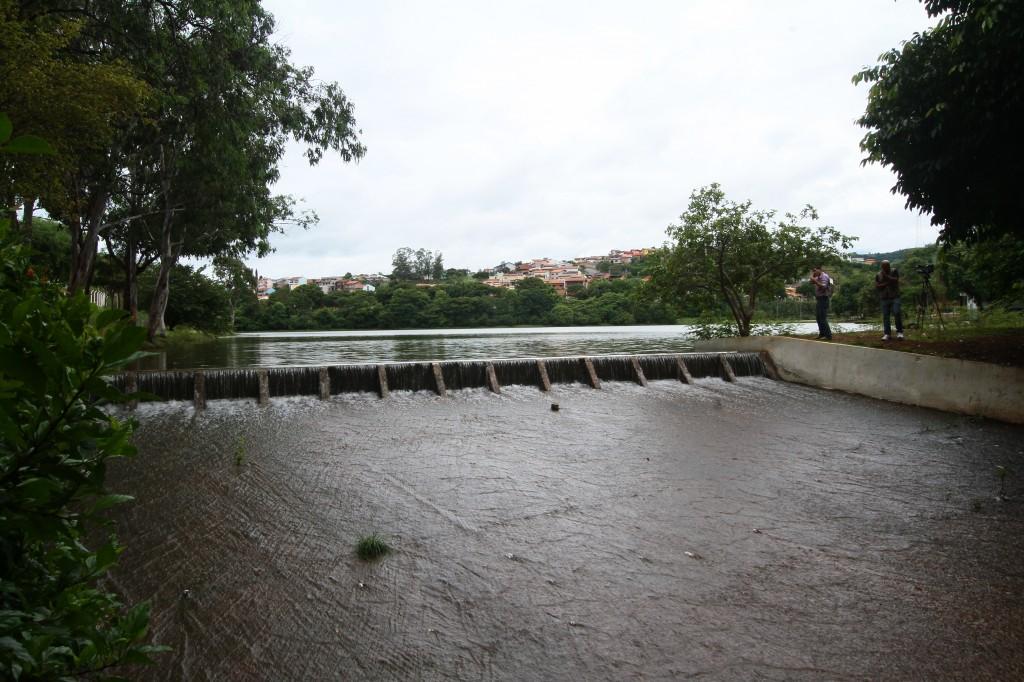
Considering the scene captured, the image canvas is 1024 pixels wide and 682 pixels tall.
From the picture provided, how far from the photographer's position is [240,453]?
27.5 ft

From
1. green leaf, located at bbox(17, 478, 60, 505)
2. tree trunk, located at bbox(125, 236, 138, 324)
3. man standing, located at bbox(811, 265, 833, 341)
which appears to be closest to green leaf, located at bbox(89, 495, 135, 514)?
green leaf, located at bbox(17, 478, 60, 505)

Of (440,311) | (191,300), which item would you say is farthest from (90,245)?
(440,311)

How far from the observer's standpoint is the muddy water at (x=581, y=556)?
3744mm

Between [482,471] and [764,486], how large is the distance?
341 cm

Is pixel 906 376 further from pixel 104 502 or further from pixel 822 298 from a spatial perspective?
pixel 104 502

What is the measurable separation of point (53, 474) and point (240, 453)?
7540 mm

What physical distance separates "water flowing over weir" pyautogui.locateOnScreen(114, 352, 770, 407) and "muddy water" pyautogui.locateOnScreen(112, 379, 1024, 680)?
381cm

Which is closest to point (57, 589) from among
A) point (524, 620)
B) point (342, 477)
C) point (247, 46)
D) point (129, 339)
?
point (129, 339)

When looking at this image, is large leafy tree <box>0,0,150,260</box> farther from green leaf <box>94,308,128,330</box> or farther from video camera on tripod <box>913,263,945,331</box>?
video camera on tripod <box>913,263,945,331</box>

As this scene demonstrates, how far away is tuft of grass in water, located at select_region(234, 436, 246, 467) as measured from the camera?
8.20 metres

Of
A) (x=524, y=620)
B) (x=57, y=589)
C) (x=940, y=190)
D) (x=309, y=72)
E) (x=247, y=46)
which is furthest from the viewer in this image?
(x=309, y=72)

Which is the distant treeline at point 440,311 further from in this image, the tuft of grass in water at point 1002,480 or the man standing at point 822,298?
the tuft of grass in water at point 1002,480

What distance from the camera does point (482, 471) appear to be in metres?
7.86

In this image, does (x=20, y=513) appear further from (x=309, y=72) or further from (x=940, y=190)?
(x=309, y=72)
